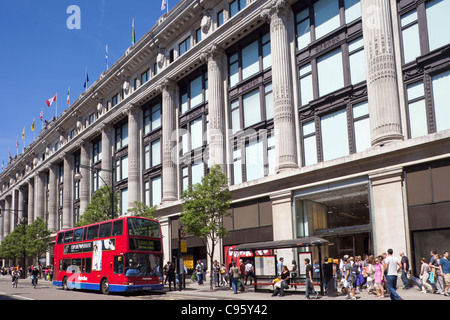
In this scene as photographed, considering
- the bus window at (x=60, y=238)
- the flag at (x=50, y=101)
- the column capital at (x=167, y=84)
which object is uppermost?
the flag at (x=50, y=101)

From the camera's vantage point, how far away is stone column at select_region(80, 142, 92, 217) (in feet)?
192

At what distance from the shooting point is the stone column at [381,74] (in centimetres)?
2358

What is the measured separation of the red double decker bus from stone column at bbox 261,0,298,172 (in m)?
9.31

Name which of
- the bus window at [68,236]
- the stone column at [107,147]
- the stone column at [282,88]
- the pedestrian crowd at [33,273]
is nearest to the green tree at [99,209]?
the pedestrian crowd at [33,273]

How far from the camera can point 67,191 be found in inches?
2539

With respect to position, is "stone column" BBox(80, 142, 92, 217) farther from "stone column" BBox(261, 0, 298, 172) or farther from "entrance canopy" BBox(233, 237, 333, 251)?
"entrance canopy" BBox(233, 237, 333, 251)

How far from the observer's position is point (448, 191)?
21.2m

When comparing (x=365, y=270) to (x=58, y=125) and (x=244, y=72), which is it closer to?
(x=244, y=72)

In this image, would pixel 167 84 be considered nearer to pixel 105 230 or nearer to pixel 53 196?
pixel 105 230

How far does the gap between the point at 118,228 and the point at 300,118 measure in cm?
1350

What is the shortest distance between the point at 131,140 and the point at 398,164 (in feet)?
102

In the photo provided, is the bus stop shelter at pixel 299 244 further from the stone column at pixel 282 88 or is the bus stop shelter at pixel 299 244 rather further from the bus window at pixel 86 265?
the bus window at pixel 86 265

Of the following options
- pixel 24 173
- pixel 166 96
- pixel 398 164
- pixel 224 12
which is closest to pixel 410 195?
pixel 398 164

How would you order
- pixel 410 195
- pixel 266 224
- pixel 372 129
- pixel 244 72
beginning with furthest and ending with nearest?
pixel 244 72 → pixel 266 224 → pixel 372 129 → pixel 410 195
